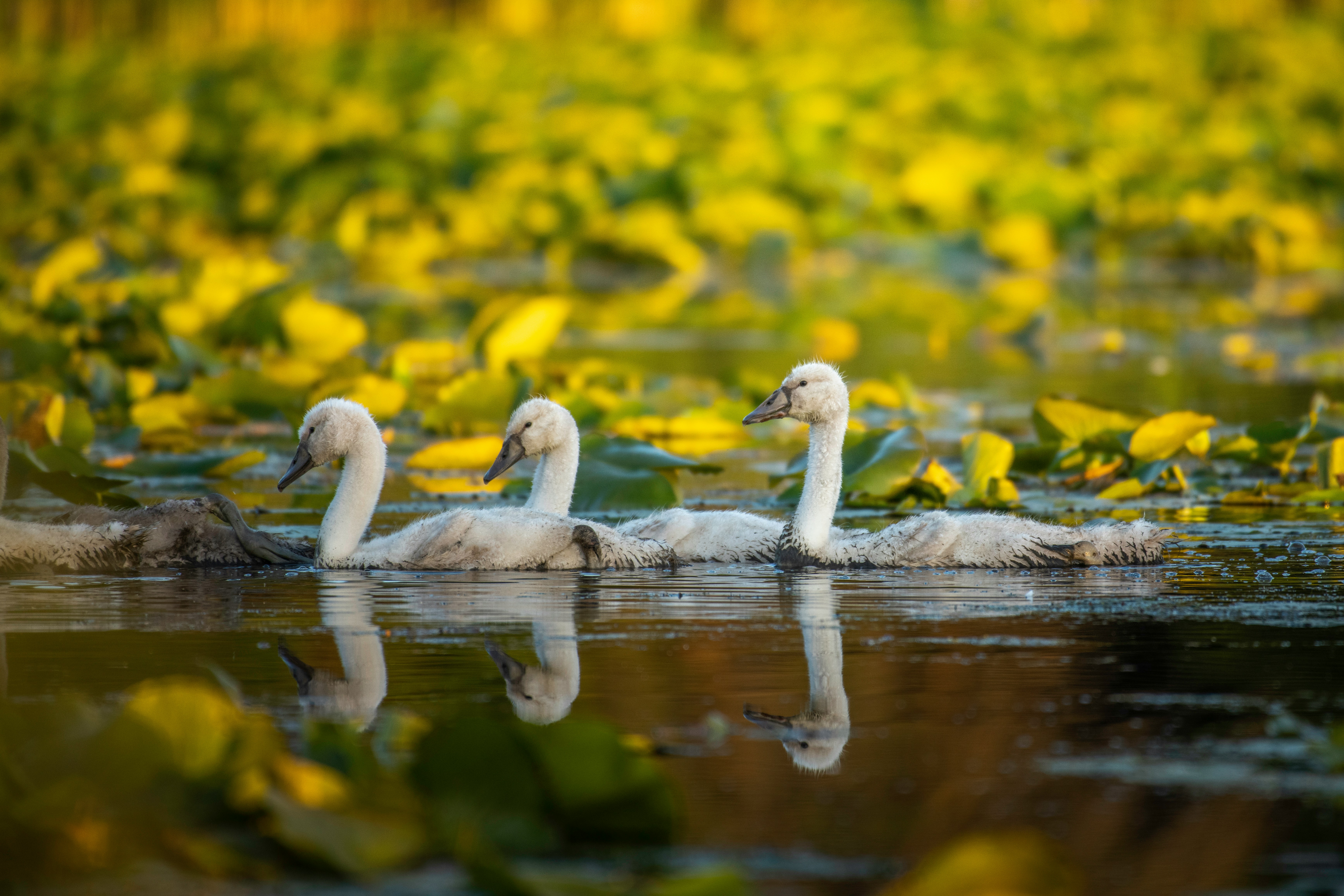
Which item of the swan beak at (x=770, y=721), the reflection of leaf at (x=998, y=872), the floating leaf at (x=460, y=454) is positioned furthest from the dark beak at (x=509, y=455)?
the reflection of leaf at (x=998, y=872)

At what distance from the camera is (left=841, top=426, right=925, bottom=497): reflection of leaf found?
7855 millimetres

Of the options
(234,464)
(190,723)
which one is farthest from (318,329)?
(190,723)

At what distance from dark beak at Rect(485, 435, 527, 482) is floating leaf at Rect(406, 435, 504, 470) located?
0.93 m

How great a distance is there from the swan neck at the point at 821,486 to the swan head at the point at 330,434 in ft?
4.76

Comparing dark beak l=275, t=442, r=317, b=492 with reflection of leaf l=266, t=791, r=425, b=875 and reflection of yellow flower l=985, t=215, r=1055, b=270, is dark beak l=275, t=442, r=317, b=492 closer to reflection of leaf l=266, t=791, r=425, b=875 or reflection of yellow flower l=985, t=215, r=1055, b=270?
reflection of leaf l=266, t=791, r=425, b=875

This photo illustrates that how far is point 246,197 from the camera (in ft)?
65.9

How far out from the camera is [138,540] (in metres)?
6.61

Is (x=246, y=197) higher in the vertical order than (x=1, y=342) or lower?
higher

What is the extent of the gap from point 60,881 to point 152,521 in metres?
3.40

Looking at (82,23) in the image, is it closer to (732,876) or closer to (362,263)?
(362,263)

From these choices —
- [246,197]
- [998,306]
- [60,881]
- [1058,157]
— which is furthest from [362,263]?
[60,881]

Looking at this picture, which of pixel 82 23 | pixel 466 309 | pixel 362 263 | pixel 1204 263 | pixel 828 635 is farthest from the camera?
pixel 82 23

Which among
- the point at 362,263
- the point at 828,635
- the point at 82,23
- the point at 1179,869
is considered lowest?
the point at 1179,869

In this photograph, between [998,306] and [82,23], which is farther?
[82,23]
